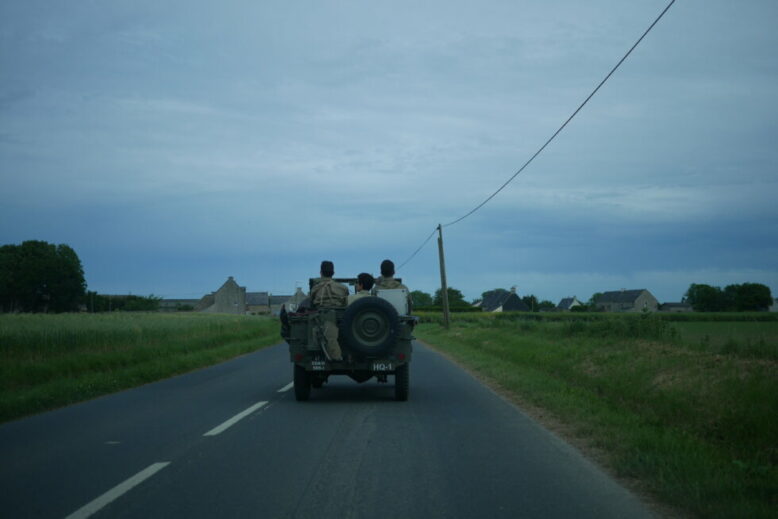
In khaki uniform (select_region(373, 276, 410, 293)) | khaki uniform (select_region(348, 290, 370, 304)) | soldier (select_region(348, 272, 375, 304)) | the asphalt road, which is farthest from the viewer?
khaki uniform (select_region(373, 276, 410, 293))

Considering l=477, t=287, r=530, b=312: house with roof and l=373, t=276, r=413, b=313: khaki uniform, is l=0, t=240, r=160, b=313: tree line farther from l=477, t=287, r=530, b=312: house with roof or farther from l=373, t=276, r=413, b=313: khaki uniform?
l=373, t=276, r=413, b=313: khaki uniform

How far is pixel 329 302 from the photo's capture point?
40.4 ft

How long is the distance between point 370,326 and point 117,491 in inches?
249

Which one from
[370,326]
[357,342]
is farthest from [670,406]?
[357,342]

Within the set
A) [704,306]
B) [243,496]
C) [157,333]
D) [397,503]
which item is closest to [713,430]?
[397,503]

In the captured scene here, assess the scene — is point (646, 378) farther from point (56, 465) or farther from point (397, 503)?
point (56, 465)

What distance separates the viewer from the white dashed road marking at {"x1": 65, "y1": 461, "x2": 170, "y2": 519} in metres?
5.30

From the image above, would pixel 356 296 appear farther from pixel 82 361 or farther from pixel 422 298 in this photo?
pixel 422 298

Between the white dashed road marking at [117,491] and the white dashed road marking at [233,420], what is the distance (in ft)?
6.06

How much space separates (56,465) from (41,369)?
944cm

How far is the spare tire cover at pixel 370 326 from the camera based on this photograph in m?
11.8

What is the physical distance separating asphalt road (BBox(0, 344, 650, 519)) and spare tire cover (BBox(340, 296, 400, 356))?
102 centimetres

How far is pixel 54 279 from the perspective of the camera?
92.6 meters

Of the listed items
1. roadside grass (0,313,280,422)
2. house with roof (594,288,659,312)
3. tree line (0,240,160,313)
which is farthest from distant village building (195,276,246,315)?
roadside grass (0,313,280,422)
